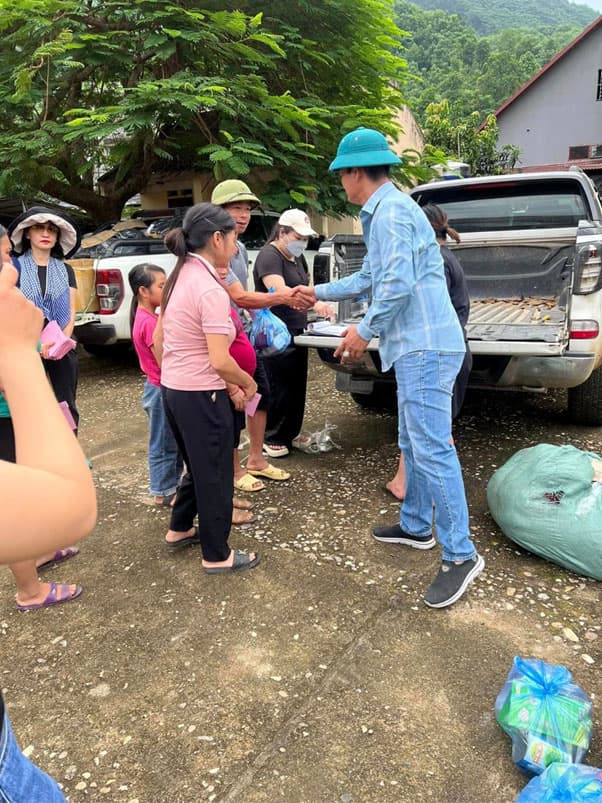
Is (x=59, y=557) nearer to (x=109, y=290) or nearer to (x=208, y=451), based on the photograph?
(x=208, y=451)

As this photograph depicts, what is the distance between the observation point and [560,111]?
31312mm

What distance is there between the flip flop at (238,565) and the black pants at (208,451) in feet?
0.16

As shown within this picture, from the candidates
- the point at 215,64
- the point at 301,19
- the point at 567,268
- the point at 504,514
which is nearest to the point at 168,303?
the point at 504,514

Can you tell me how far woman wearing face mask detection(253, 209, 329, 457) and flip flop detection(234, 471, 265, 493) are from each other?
514mm

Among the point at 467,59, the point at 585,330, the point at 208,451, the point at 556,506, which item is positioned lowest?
the point at 556,506

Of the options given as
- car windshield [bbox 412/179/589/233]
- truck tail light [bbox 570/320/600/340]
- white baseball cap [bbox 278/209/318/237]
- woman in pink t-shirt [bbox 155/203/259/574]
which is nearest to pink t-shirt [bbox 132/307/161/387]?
woman in pink t-shirt [bbox 155/203/259/574]

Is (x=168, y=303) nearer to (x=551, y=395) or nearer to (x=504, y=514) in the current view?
(x=504, y=514)

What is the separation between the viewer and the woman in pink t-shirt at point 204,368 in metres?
2.69

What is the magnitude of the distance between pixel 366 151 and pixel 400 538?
193 centimetres

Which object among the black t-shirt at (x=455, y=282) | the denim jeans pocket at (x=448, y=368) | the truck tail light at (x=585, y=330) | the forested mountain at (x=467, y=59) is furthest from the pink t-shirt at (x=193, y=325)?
the forested mountain at (x=467, y=59)

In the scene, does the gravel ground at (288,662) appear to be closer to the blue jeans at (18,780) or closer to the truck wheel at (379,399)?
the blue jeans at (18,780)

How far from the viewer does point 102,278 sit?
6.27 meters

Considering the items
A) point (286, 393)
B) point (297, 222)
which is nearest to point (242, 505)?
point (286, 393)

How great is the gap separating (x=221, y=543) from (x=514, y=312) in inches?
125
